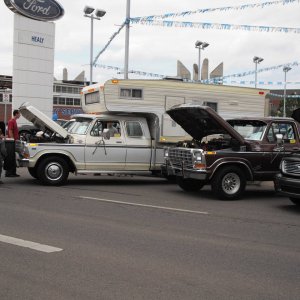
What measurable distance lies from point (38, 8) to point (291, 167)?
2688 cm

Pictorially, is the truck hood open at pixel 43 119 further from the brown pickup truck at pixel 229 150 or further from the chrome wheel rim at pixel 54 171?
the brown pickup truck at pixel 229 150

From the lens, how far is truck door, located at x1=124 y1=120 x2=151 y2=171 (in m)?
12.9

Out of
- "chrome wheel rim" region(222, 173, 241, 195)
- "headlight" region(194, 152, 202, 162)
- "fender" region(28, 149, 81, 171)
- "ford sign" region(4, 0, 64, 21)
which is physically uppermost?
"ford sign" region(4, 0, 64, 21)

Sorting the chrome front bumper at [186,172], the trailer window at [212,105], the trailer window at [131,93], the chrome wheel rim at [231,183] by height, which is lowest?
the chrome wheel rim at [231,183]

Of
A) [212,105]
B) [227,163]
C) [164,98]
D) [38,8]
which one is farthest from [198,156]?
[38,8]

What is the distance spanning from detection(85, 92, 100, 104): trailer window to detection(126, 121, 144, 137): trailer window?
1.09 metres

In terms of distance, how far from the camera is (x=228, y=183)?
10711 mm

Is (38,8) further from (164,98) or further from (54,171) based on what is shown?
(54,171)

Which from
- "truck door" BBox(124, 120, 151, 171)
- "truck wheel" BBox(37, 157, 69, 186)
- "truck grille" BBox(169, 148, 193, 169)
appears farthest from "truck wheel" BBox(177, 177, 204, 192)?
"truck wheel" BBox(37, 157, 69, 186)

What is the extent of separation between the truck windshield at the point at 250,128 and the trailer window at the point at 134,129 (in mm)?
2747

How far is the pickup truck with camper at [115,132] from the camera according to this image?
1216 centimetres

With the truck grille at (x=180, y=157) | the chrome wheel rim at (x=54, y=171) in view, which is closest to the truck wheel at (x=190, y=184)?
the truck grille at (x=180, y=157)

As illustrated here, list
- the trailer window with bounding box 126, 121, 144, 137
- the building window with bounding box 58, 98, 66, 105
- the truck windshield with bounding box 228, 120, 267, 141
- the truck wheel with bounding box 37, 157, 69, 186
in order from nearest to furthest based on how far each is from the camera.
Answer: the truck windshield with bounding box 228, 120, 267, 141, the truck wheel with bounding box 37, 157, 69, 186, the trailer window with bounding box 126, 121, 144, 137, the building window with bounding box 58, 98, 66, 105

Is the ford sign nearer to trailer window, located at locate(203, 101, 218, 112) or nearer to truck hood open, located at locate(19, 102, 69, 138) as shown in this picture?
truck hood open, located at locate(19, 102, 69, 138)
